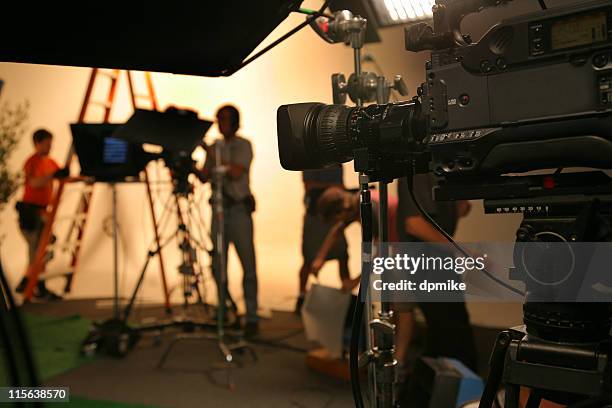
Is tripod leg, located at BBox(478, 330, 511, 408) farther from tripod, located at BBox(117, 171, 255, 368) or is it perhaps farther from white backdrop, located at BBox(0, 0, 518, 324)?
tripod, located at BBox(117, 171, 255, 368)

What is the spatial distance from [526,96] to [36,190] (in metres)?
3.61

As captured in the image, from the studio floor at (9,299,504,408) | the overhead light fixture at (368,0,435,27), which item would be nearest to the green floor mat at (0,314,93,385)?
the studio floor at (9,299,504,408)

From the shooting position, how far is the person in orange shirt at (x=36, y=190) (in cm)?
350

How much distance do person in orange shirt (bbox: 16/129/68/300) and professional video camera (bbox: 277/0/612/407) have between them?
3.15 meters

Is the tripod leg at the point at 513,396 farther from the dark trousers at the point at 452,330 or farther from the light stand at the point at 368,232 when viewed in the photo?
the dark trousers at the point at 452,330

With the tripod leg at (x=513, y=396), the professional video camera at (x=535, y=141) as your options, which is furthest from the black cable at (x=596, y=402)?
the tripod leg at (x=513, y=396)

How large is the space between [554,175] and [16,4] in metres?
0.73

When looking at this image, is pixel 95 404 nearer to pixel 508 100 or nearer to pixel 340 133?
pixel 340 133

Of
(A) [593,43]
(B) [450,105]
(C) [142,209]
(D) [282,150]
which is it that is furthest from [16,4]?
(C) [142,209]

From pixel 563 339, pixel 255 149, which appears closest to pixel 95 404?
pixel 563 339

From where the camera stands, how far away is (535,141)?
0.71 metres

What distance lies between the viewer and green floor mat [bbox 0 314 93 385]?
7.82 ft

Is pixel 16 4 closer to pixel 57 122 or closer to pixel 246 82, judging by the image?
pixel 246 82

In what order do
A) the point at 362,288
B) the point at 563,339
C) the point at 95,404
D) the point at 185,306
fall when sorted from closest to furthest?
the point at 563,339, the point at 362,288, the point at 95,404, the point at 185,306
